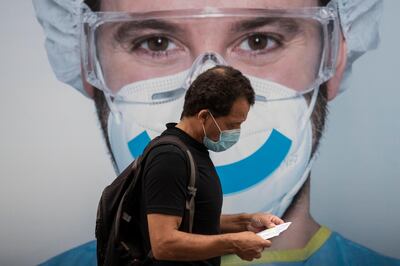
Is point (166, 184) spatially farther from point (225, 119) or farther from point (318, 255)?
point (318, 255)

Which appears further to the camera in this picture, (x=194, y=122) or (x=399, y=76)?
(x=399, y=76)

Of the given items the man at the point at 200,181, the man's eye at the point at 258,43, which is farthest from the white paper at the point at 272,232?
the man's eye at the point at 258,43

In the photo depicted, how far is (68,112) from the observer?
3.38 metres

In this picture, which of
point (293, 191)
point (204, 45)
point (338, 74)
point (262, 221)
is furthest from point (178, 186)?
point (338, 74)

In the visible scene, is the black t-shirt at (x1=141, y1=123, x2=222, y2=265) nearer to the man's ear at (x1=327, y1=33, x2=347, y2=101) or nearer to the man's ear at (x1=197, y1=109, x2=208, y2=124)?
the man's ear at (x1=197, y1=109, x2=208, y2=124)

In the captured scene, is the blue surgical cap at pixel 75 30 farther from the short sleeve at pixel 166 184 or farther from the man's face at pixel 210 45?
the short sleeve at pixel 166 184

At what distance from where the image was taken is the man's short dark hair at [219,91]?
183 centimetres

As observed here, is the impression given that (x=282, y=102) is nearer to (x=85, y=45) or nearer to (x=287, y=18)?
(x=287, y=18)

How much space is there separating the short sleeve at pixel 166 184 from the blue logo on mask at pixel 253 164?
61.8 inches

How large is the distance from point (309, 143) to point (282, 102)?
0.89ft

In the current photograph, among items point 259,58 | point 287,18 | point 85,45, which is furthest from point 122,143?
point 287,18

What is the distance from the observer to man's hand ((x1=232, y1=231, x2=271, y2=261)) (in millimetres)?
1745

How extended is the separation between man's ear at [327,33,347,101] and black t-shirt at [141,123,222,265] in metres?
1.62

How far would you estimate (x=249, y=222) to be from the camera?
2111mm
